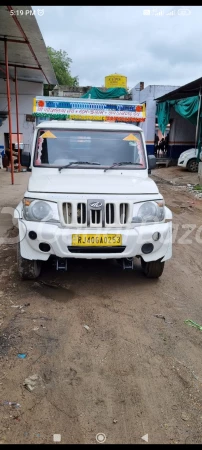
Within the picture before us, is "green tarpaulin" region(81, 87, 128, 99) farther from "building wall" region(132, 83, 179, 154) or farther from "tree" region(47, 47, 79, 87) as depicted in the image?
"tree" region(47, 47, 79, 87)

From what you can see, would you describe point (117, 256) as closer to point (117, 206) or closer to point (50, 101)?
point (117, 206)

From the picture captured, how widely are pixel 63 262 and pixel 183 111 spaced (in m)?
15.1

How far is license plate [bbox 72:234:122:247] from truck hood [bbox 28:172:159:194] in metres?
0.48

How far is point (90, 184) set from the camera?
13.4 ft

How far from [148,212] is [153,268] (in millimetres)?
774

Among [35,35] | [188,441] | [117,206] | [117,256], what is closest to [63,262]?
[117,256]

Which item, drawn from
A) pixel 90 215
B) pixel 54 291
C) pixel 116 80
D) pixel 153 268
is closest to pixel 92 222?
pixel 90 215

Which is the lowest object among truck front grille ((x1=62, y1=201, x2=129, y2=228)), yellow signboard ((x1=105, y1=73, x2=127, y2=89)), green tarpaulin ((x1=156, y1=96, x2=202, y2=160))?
truck front grille ((x1=62, y1=201, x2=129, y2=228))

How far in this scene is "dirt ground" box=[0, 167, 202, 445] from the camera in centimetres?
226

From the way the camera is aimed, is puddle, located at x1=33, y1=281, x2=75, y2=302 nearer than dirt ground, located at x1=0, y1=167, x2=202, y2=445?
No

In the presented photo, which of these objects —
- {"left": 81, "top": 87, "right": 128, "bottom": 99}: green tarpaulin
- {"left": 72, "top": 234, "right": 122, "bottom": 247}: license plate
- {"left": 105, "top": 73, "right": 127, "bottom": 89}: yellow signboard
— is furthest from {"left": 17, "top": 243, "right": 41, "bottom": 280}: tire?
{"left": 105, "top": 73, "right": 127, "bottom": 89}: yellow signboard

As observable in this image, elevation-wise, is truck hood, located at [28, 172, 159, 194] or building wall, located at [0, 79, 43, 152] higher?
building wall, located at [0, 79, 43, 152]

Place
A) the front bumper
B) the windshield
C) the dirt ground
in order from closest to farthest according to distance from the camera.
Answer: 1. the dirt ground
2. the front bumper
3. the windshield

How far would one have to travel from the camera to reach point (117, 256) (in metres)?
→ 3.90
